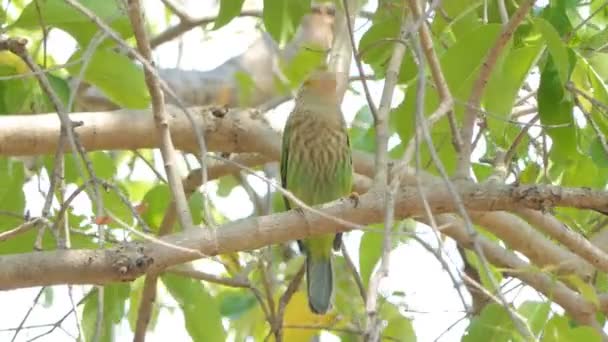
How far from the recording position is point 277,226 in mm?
2219

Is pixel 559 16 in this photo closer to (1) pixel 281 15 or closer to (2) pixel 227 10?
(1) pixel 281 15

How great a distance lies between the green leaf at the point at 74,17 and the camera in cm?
263

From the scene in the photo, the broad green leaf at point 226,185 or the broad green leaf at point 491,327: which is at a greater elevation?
the broad green leaf at point 226,185

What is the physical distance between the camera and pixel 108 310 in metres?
2.85

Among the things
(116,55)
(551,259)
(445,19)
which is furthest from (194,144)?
(551,259)

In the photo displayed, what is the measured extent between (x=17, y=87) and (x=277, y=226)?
3.47 ft

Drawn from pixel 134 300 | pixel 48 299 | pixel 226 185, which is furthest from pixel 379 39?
pixel 226 185

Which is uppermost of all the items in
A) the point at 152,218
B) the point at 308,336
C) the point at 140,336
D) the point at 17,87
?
the point at 17,87

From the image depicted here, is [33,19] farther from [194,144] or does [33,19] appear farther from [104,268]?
[104,268]

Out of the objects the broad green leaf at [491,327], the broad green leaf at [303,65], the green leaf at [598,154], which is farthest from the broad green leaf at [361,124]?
the broad green leaf at [491,327]

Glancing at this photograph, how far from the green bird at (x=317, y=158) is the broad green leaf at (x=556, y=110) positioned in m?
1.05

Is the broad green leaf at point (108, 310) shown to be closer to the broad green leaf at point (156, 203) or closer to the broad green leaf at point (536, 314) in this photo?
the broad green leaf at point (156, 203)

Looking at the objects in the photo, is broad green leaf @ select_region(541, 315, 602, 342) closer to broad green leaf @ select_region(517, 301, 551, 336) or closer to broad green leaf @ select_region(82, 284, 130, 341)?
broad green leaf @ select_region(517, 301, 551, 336)

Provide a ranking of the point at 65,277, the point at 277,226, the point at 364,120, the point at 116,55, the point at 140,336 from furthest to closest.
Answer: the point at 364,120 < the point at 140,336 < the point at 116,55 < the point at 277,226 < the point at 65,277
